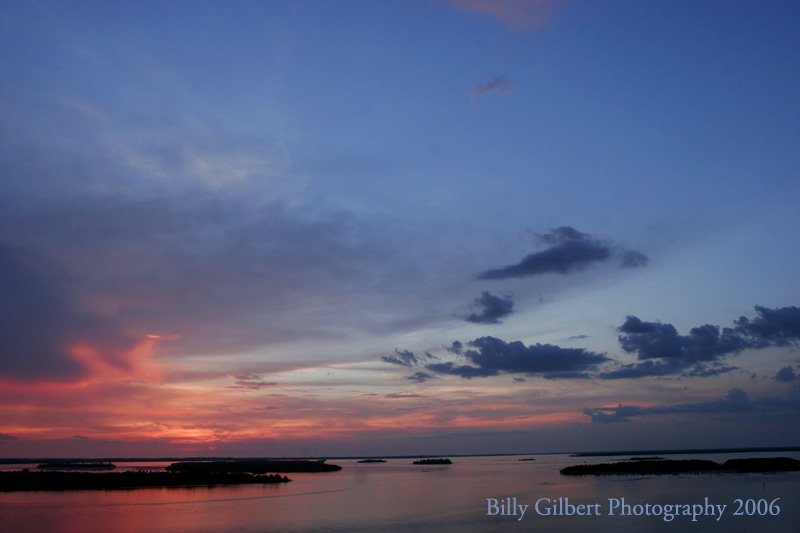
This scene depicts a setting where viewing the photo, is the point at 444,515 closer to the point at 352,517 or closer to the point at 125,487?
the point at 352,517

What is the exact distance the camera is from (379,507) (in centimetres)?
4878

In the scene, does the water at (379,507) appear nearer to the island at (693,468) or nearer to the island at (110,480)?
the island at (110,480)

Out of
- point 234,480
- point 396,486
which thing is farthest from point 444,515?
point 234,480

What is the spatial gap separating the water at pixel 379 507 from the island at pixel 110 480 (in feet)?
21.1

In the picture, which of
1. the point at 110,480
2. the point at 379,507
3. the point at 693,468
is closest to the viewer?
the point at 379,507

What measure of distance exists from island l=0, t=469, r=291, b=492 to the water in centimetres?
644

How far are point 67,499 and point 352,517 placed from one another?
32.8 metres

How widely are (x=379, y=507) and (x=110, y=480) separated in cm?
4306

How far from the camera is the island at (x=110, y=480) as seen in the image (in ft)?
219

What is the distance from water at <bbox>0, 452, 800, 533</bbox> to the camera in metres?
37.2

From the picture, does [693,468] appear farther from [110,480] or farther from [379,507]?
[110,480]

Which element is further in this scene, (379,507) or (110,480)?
(110,480)

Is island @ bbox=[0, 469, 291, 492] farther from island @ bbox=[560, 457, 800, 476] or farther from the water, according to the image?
island @ bbox=[560, 457, 800, 476]

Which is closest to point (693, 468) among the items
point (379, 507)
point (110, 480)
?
point (379, 507)
